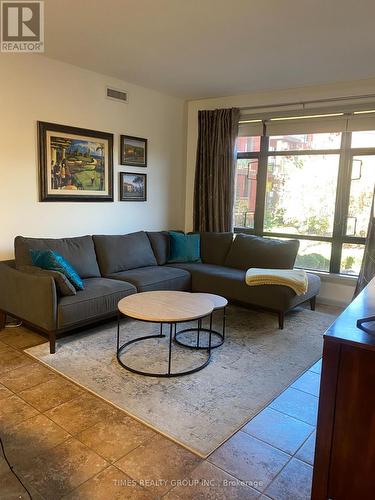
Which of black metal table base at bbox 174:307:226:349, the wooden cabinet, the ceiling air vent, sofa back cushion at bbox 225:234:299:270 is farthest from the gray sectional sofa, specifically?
the wooden cabinet

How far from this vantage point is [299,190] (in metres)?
4.77

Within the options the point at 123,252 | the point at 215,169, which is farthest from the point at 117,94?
the point at 123,252

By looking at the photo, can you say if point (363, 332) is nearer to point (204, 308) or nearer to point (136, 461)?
point (136, 461)

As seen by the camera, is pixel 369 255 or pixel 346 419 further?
pixel 369 255

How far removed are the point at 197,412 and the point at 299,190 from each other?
3269 mm

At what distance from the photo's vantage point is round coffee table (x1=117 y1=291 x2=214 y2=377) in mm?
2686

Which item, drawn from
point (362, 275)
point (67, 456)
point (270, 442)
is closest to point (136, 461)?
point (67, 456)

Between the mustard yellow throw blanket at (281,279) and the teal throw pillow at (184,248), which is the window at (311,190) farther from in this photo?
the mustard yellow throw blanket at (281,279)

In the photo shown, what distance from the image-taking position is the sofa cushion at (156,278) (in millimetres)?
3863

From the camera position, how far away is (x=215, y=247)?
16.1 ft

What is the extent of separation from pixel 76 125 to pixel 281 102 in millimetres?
2421

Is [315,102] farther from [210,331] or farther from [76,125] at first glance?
[210,331]

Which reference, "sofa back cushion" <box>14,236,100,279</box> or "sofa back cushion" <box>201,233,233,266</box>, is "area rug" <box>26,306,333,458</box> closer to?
"sofa back cushion" <box>14,236,100,279</box>

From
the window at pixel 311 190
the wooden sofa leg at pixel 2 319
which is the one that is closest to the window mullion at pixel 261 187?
the window at pixel 311 190
